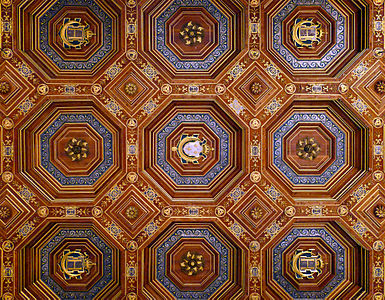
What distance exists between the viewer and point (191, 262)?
5062 mm

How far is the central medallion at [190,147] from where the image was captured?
5012mm

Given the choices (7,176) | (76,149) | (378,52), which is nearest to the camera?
(378,52)

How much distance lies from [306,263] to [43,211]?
3.99m

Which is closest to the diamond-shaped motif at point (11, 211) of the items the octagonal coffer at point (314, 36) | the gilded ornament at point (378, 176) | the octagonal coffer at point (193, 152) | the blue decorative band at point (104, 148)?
the blue decorative band at point (104, 148)

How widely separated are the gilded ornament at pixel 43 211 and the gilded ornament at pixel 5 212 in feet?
1.42

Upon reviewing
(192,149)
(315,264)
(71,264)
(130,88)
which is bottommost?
(315,264)

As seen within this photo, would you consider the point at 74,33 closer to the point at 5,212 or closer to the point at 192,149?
the point at 192,149

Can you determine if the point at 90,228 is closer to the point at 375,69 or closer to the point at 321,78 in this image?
the point at 321,78

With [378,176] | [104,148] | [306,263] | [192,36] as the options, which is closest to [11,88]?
[104,148]

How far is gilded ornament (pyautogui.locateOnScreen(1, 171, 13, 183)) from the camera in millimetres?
4859

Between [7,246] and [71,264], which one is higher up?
[7,246]

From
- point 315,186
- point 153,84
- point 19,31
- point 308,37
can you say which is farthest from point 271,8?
point 19,31

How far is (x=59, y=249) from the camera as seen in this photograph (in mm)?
5051

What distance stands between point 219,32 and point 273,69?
3.15ft
